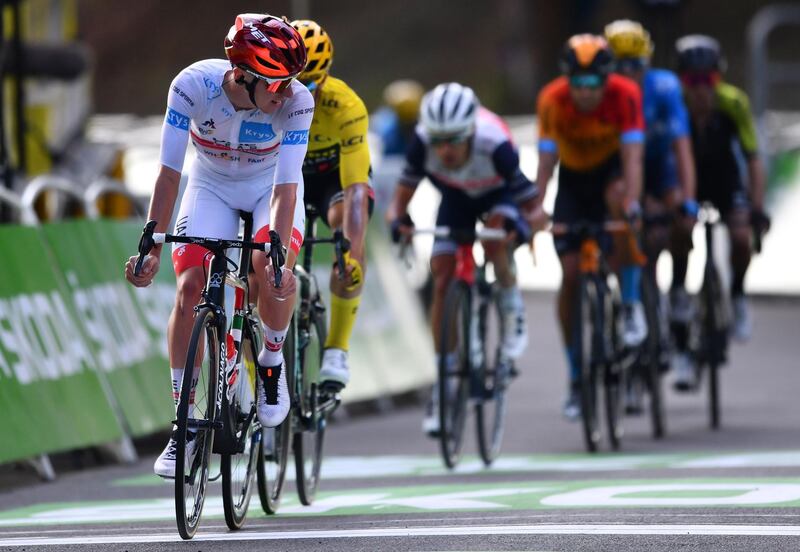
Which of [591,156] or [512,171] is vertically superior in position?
[512,171]

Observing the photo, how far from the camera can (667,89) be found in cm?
1311

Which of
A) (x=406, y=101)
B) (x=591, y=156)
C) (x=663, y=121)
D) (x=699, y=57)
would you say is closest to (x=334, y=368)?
(x=591, y=156)

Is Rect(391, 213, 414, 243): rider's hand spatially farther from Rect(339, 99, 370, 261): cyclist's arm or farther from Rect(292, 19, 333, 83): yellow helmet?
Rect(292, 19, 333, 83): yellow helmet

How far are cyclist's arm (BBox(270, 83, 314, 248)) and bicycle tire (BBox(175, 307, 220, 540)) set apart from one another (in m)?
0.52

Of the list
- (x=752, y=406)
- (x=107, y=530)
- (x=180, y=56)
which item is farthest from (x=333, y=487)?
(x=180, y=56)

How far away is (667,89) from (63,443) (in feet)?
15.9

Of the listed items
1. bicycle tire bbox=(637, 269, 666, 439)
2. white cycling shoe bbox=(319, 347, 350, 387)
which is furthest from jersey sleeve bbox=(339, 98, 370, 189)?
bicycle tire bbox=(637, 269, 666, 439)

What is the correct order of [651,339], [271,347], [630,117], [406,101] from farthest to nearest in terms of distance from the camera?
1. [406,101]
2. [651,339]
3. [630,117]
4. [271,347]

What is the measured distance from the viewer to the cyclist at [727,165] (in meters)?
13.8

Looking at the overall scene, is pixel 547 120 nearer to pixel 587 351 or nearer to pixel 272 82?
pixel 587 351

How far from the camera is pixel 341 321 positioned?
9500mm

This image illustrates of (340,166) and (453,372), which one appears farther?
(453,372)

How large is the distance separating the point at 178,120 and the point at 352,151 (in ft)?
5.58

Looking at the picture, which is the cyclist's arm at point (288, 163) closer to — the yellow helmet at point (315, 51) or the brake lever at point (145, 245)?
the brake lever at point (145, 245)
